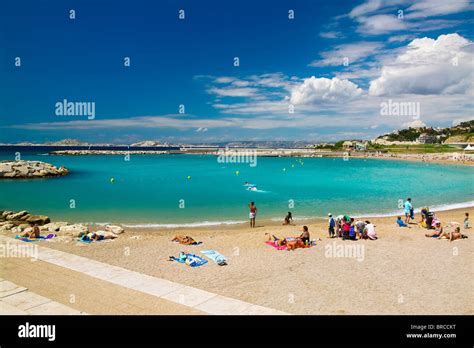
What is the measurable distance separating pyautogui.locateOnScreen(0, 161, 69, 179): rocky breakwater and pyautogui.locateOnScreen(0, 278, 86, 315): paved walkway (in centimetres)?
5467

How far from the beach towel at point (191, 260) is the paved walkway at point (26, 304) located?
16.8 ft

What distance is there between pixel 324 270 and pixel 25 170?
197 ft

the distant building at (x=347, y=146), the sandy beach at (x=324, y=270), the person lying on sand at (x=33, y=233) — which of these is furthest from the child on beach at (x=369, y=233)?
the distant building at (x=347, y=146)

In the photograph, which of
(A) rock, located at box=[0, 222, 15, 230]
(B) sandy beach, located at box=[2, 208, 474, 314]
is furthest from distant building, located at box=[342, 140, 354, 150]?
(A) rock, located at box=[0, 222, 15, 230]

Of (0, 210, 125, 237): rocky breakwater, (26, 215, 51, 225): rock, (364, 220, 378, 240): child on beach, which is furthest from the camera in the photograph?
(26, 215, 51, 225): rock

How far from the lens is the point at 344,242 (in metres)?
17.1

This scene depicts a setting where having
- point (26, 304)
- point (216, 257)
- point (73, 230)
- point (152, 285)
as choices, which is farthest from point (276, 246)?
point (73, 230)

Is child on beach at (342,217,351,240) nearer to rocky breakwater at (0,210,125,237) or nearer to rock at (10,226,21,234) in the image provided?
rocky breakwater at (0,210,125,237)

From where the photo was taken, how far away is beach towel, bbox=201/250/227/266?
43.7 feet
